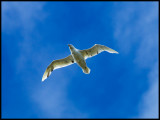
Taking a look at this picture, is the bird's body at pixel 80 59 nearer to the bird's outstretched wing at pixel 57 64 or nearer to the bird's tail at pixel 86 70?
the bird's tail at pixel 86 70

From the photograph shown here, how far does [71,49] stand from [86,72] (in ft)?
7.74

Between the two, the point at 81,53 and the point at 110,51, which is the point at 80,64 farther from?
the point at 110,51

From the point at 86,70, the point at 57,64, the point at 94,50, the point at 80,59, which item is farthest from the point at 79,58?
the point at 57,64

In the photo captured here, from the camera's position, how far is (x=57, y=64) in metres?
26.3

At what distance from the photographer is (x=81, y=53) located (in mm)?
25156

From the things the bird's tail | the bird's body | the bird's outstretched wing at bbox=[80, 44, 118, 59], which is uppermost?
the bird's outstretched wing at bbox=[80, 44, 118, 59]

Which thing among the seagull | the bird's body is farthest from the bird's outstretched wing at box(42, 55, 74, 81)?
the bird's body

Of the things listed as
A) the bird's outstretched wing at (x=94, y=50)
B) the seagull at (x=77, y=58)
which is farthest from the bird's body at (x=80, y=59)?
the bird's outstretched wing at (x=94, y=50)

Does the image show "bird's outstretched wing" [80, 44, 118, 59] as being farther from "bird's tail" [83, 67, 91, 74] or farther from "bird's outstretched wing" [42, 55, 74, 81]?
"bird's tail" [83, 67, 91, 74]

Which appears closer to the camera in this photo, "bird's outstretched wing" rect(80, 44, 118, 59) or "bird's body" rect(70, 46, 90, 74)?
"bird's body" rect(70, 46, 90, 74)

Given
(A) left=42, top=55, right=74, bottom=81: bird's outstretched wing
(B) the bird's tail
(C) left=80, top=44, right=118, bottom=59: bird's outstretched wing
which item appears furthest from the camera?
(A) left=42, top=55, right=74, bottom=81: bird's outstretched wing

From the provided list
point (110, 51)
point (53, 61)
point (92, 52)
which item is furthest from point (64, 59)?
point (110, 51)

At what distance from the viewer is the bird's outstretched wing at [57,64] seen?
26.1 metres

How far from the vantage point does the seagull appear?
24406 mm
